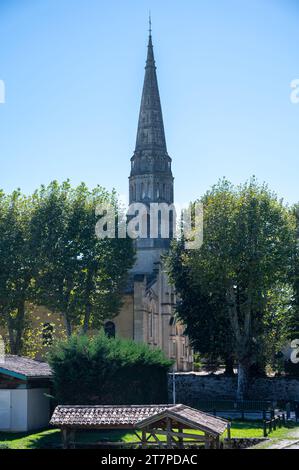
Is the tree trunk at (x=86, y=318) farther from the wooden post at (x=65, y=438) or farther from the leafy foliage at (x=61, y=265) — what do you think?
the wooden post at (x=65, y=438)

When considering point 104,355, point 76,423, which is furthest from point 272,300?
point 76,423

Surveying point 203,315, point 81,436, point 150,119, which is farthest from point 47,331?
point 150,119

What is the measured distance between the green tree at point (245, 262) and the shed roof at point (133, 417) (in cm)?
2094

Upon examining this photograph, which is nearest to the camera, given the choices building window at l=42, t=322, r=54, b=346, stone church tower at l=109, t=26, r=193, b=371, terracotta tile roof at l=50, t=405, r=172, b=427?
terracotta tile roof at l=50, t=405, r=172, b=427

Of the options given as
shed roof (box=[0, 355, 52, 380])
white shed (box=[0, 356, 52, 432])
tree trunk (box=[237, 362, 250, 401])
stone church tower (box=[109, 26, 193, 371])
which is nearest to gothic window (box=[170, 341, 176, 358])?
stone church tower (box=[109, 26, 193, 371])

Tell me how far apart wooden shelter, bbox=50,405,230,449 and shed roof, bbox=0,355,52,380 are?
7.51 metres

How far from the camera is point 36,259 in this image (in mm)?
55219

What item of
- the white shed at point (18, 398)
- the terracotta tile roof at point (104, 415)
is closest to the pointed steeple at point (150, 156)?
the white shed at point (18, 398)

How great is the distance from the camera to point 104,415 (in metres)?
31.8

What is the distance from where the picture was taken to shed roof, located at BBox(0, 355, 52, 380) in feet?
131

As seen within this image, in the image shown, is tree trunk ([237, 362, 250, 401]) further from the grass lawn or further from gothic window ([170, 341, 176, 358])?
gothic window ([170, 341, 176, 358])

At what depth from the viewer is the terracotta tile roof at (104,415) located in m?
31.0
